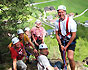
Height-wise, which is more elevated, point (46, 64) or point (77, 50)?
point (46, 64)

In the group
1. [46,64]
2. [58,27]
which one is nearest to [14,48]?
[46,64]

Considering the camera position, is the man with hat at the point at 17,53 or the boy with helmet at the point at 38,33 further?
the boy with helmet at the point at 38,33

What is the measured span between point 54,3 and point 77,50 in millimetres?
86126

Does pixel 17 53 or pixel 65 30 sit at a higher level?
pixel 65 30

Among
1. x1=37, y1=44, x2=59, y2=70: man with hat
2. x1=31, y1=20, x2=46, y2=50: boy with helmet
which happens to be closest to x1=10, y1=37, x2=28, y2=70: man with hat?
x1=37, y1=44, x2=59, y2=70: man with hat

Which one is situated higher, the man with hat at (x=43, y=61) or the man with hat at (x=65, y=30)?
the man with hat at (x=65, y=30)

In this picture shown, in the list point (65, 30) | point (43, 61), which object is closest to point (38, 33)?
point (65, 30)

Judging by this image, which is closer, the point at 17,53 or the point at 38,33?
the point at 17,53

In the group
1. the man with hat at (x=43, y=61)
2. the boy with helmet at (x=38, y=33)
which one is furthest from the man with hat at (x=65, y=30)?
the boy with helmet at (x=38, y=33)

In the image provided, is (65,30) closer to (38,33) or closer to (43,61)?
(43,61)

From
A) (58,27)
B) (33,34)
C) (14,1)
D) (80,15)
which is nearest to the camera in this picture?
A: (58,27)

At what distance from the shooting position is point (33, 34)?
234 inches

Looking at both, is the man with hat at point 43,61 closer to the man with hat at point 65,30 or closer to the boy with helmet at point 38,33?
the man with hat at point 65,30

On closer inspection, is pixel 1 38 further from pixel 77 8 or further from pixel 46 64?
pixel 77 8
